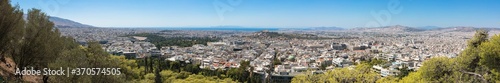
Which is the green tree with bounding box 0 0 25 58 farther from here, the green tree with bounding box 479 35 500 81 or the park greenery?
the green tree with bounding box 479 35 500 81

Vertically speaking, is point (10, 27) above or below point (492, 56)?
above

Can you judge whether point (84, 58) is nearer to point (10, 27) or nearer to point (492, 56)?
point (10, 27)

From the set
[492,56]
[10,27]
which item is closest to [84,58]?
[10,27]

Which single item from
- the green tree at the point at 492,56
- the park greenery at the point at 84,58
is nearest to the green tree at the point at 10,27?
the park greenery at the point at 84,58

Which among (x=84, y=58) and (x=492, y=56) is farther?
(x=492, y=56)

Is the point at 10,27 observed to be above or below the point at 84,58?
above

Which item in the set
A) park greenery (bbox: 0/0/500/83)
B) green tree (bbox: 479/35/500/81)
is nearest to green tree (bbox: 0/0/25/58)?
park greenery (bbox: 0/0/500/83)

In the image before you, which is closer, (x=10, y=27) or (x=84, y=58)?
(x=84, y=58)

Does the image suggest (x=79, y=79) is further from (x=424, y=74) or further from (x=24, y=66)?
(x=424, y=74)

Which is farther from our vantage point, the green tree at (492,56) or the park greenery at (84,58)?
the green tree at (492,56)

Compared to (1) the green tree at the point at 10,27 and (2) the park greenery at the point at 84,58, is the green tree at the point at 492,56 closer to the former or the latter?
(2) the park greenery at the point at 84,58

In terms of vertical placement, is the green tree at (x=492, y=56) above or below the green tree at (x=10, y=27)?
below
